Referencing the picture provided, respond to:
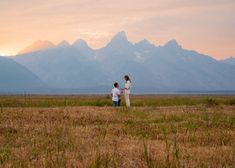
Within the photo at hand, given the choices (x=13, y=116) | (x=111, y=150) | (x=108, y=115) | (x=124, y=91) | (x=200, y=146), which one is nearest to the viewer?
(x=111, y=150)

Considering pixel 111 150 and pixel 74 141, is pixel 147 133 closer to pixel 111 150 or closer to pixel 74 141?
pixel 74 141

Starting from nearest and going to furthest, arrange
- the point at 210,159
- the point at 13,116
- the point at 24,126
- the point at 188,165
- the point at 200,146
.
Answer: the point at 188,165 < the point at 210,159 < the point at 200,146 < the point at 24,126 < the point at 13,116

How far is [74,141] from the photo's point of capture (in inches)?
485

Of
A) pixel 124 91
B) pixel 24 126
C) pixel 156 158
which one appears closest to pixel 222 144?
pixel 156 158

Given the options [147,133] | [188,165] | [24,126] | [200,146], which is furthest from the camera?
[24,126]

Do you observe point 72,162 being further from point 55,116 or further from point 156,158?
point 55,116

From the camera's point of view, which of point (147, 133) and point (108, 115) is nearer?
point (147, 133)

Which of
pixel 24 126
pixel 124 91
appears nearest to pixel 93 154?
pixel 24 126

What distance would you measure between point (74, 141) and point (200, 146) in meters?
3.39

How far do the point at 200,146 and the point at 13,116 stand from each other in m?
10.1

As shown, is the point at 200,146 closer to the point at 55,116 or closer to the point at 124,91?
the point at 55,116

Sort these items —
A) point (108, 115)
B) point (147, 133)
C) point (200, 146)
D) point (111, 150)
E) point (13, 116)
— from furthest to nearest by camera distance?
1. point (108, 115)
2. point (13, 116)
3. point (147, 133)
4. point (200, 146)
5. point (111, 150)

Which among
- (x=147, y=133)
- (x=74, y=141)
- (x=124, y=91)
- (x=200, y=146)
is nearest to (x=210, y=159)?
(x=200, y=146)

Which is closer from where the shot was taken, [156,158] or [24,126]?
[156,158]
